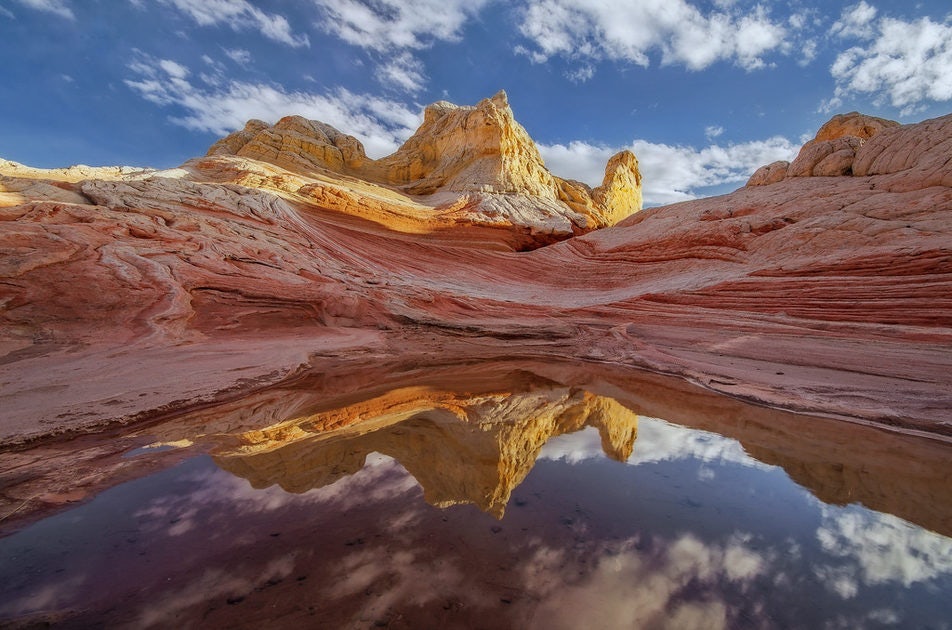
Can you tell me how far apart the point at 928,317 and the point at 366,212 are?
20.0m

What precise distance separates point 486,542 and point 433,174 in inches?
1145

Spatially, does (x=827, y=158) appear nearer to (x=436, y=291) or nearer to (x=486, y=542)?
(x=436, y=291)

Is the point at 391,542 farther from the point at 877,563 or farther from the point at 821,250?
the point at 821,250

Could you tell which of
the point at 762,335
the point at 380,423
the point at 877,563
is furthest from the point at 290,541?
the point at 762,335

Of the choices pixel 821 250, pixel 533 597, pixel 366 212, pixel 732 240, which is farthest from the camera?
pixel 366 212

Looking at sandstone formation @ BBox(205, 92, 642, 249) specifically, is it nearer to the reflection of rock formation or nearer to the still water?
the reflection of rock formation

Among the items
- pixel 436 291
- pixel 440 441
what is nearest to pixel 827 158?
pixel 436 291

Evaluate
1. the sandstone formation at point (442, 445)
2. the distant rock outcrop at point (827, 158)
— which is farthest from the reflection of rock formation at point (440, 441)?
the distant rock outcrop at point (827, 158)

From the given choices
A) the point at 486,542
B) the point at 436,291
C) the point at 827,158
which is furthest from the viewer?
the point at 827,158

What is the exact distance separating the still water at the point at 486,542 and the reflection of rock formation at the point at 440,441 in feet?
0.10

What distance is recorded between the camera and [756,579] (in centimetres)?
228

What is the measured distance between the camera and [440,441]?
425 cm

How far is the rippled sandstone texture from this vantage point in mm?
6074

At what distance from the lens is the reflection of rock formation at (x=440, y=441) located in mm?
3332
